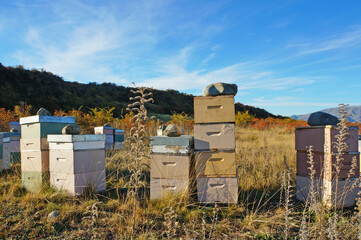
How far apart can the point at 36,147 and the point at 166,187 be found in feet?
8.28

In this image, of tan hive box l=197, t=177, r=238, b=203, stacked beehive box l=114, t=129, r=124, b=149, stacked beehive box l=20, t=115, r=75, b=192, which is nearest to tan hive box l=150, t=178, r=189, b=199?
tan hive box l=197, t=177, r=238, b=203

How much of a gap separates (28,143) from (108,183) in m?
1.70

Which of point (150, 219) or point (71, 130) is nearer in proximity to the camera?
point (150, 219)

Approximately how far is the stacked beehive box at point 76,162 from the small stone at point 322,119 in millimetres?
3628

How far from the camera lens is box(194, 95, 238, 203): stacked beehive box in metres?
3.46

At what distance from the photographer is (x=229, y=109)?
3.47 m

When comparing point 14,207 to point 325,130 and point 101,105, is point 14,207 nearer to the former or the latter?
point 325,130

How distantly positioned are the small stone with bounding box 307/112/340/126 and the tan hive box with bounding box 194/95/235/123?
151 cm

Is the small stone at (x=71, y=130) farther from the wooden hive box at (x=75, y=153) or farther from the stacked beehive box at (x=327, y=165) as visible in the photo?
the stacked beehive box at (x=327, y=165)

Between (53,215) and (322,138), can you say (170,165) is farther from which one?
(322,138)

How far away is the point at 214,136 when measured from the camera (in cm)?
349

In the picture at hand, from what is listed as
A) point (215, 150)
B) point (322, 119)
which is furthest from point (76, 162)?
point (322, 119)

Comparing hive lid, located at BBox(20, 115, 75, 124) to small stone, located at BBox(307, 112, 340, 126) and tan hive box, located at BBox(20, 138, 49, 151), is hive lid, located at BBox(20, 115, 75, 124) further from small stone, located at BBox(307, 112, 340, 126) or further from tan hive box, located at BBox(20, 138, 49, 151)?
small stone, located at BBox(307, 112, 340, 126)

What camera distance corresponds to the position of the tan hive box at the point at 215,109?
3.47 meters
